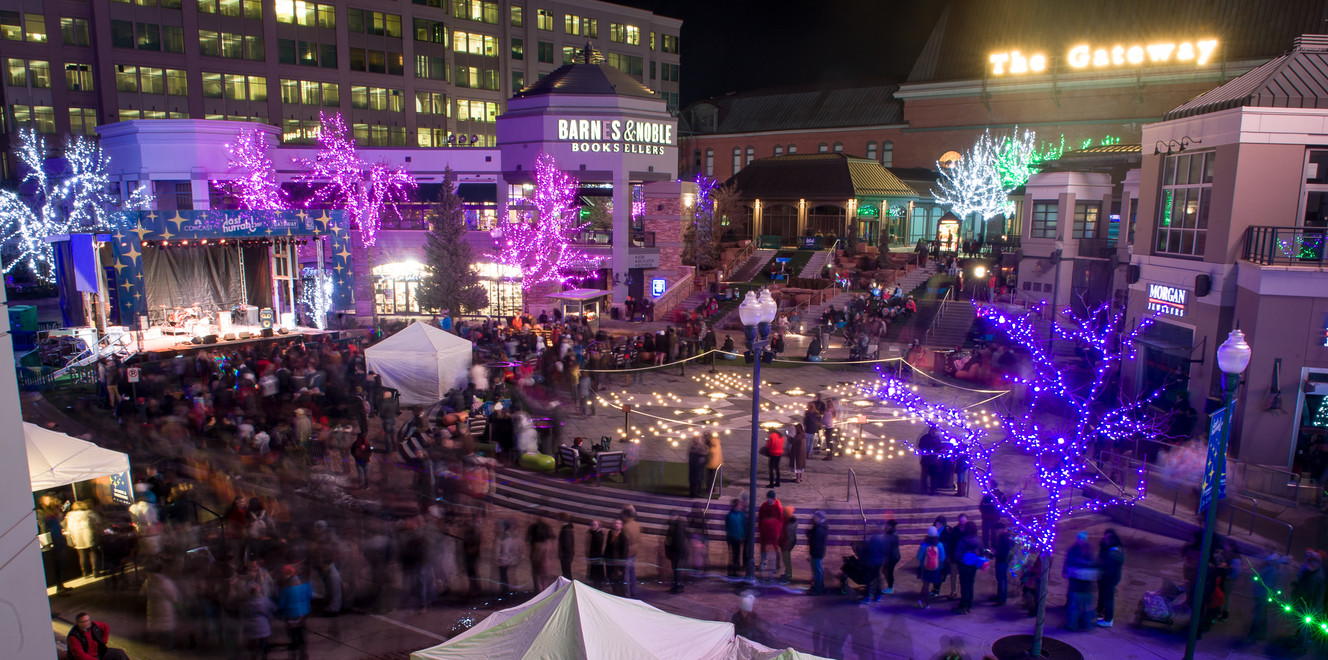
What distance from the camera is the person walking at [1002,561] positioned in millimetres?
11609

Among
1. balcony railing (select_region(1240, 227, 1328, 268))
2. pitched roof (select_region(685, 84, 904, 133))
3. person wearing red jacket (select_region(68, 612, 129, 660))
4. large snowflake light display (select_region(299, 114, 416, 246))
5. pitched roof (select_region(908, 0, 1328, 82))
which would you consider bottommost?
person wearing red jacket (select_region(68, 612, 129, 660))

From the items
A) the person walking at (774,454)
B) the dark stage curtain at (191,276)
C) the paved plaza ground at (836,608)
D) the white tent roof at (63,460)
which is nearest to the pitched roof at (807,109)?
the dark stage curtain at (191,276)

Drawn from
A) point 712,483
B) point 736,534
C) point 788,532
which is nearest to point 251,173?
point 712,483

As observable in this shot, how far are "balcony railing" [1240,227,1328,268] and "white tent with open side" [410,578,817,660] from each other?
1435 cm

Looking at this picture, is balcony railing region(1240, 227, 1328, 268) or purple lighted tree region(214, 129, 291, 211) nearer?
balcony railing region(1240, 227, 1328, 268)

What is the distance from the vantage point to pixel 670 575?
12.8 meters

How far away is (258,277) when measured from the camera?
124 feet

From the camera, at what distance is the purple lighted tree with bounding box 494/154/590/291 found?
3766 centimetres

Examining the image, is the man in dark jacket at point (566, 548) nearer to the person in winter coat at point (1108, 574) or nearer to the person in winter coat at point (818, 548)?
the person in winter coat at point (818, 548)

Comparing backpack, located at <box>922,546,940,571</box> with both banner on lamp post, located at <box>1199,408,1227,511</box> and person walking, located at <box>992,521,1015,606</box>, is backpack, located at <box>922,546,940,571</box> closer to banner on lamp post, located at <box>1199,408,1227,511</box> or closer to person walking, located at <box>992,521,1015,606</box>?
person walking, located at <box>992,521,1015,606</box>

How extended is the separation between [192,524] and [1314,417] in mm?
20401

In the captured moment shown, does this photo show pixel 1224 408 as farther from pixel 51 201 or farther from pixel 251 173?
pixel 51 201

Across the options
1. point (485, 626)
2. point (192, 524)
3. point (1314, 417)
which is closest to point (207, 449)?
point (192, 524)

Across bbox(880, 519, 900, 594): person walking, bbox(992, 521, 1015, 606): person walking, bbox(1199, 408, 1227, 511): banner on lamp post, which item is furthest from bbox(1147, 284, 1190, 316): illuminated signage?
bbox(880, 519, 900, 594): person walking
